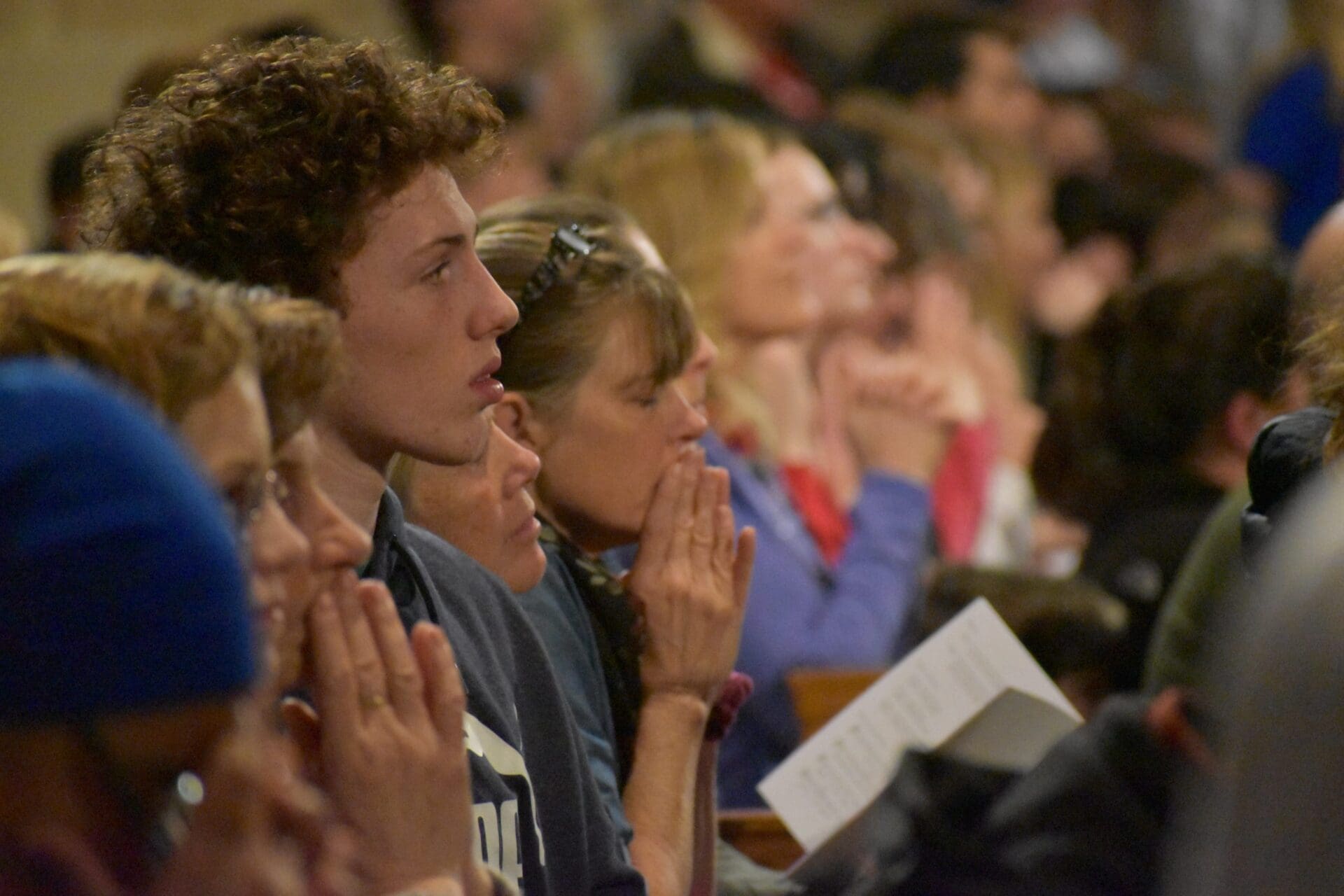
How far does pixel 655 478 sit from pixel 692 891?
0.52 meters

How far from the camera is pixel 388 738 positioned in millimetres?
1446

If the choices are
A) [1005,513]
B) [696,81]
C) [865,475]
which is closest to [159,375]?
[865,475]

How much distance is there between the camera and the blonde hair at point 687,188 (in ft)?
11.7

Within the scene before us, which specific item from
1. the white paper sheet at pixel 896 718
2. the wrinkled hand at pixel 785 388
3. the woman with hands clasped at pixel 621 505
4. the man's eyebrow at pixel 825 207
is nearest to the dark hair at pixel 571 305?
the woman with hands clasped at pixel 621 505

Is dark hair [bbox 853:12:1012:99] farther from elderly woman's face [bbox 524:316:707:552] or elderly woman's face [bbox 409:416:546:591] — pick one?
elderly woman's face [bbox 409:416:546:591]

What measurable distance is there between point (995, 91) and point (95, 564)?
21.2ft

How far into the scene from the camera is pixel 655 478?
2.43 m

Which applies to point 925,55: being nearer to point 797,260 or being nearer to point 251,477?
point 797,260

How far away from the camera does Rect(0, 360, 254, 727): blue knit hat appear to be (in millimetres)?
995

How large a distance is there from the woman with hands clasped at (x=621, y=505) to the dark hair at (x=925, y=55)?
4.71 metres

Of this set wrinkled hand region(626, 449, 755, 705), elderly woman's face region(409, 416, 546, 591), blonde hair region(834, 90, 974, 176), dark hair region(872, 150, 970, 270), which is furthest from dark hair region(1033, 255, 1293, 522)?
blonde hair region(834, 90, 974, 176)

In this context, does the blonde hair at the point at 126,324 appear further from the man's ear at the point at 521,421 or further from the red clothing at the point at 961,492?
the red clothing at the point at 961,492

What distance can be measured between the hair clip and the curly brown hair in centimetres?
45

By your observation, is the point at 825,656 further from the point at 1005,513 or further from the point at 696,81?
the point at 696,81
